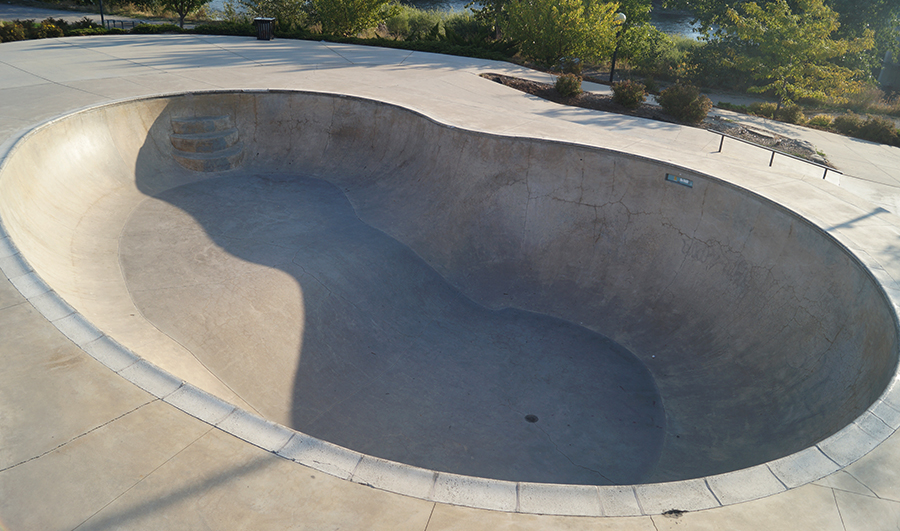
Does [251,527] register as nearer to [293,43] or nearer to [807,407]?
[807,407]

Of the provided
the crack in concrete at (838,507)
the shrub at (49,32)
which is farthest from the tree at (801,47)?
the shrub at (49,32)

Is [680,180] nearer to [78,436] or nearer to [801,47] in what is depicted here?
A: [78,436]

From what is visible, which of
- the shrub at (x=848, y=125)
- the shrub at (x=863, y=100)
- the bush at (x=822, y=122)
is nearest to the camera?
the shrub at (x=848, y=125)

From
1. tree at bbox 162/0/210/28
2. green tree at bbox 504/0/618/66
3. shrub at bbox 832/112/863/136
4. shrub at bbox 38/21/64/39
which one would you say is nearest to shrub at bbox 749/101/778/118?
shrub at bbox 832/112/863/136

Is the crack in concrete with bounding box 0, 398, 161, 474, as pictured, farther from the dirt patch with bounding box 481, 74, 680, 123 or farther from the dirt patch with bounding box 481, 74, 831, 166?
the dirt patch with bounding box 481, 74, 831, 166

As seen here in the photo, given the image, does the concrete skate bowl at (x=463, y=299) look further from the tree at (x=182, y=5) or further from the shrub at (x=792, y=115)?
the tree at (x=182, y=5)
